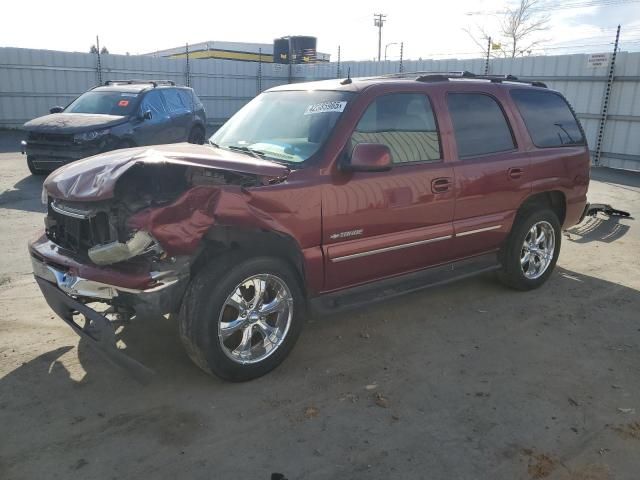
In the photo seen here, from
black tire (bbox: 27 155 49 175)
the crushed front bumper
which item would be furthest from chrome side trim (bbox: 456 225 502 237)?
black tire (bbox: 27 155 49 175)

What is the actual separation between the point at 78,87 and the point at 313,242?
705 inches

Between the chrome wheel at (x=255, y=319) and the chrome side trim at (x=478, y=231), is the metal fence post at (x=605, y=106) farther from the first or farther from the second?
the chrome wheel at (x=255, y=319)

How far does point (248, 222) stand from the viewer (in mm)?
3416

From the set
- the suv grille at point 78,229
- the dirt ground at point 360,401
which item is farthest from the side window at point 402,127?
the suv grille at point 78,229

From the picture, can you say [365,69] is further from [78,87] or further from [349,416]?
[349,416]

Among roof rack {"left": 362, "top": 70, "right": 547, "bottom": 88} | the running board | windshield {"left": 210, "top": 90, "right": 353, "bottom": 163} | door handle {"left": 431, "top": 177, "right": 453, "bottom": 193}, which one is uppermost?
roof rack {"left": 362, "top": 70, "right": 547, "bottom": 88}

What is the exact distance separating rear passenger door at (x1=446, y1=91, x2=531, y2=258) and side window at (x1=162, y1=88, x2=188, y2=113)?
8263 mm

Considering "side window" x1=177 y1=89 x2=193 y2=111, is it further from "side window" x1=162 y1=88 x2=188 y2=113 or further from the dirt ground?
the dirt ground

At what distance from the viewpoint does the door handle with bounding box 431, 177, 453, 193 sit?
4.36 m

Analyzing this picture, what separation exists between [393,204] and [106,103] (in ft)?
28.1

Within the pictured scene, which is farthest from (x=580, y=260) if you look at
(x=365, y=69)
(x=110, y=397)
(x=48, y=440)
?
(x=365, y=69)

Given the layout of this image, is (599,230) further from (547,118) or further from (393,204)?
(393,204)

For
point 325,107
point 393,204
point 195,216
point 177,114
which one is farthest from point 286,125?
point 177,114

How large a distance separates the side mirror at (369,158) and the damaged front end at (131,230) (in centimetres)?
51
